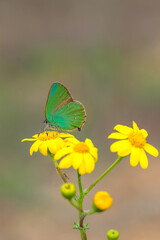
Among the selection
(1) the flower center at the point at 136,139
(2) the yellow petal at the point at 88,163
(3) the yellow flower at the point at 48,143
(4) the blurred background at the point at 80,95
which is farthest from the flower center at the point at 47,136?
(4) the blurred background at the point at 80,95

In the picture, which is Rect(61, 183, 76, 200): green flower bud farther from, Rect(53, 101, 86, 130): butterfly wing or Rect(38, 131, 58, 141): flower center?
Rect(53, 101, 86, 130): butterfly wing

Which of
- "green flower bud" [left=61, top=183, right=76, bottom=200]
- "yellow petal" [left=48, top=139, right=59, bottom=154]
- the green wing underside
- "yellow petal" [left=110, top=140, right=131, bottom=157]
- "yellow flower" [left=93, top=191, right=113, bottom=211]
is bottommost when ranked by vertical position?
"yellow flower" [left=93, top=191, right=113, bottom=211]

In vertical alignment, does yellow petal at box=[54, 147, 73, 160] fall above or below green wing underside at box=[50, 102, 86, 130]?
below

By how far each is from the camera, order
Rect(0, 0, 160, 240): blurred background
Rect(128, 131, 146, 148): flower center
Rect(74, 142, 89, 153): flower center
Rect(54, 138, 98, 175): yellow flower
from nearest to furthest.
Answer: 1. Rect(54, 138, 98, 175): yellow flower
2. Rect(74, 142, 89, 153): flower center
3. Rect(128, 131, 146, 148): flower center
4. Rect(0, 0, 160, 240): blurred background

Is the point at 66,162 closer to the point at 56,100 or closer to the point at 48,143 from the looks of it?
the point at 48,143

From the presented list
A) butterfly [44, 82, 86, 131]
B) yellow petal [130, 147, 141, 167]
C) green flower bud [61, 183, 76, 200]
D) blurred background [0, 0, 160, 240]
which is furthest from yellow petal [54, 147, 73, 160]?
blurred background [0, 0, 160, 240]

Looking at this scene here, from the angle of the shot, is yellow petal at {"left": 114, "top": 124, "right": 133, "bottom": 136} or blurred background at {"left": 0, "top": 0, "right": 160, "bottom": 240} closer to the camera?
yellow petal at {"left": 114, "top": 124, "right": 133, "bottom": 136}

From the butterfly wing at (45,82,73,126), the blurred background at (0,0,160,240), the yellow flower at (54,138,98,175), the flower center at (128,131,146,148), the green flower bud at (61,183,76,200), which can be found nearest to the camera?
the green flower bud at (61,183,76,200)
